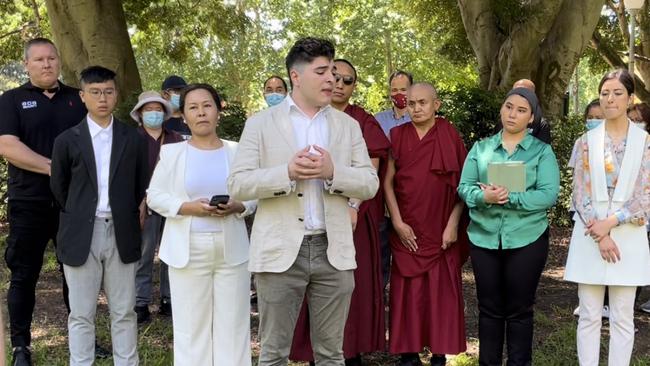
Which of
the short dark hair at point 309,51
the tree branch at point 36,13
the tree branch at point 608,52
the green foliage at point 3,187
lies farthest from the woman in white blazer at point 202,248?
the tree branch at point 608,52

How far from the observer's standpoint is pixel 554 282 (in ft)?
24.7

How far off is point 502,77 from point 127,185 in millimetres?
8253

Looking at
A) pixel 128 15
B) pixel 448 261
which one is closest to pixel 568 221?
pixel 448 261

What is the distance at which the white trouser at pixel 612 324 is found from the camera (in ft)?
13.9

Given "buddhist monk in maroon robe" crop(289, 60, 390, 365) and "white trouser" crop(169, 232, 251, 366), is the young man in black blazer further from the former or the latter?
"buddhist monk in maroon robe" crop(289, 60, 390, 365)

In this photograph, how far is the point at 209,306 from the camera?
3994 mm

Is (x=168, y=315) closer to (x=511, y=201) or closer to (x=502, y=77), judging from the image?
(x=511, y=201)

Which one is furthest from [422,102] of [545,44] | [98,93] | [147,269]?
[545,44]

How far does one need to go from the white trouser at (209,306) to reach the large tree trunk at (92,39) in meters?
6.63

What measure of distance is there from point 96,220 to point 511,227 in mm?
2631

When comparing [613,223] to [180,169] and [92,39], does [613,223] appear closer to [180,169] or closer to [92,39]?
[180,169]

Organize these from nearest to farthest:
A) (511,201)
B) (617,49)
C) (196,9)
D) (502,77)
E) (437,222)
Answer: (511,201), (437,222), (502,77), (196,9), (617,49)

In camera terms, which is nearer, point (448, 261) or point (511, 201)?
point (511, 201)

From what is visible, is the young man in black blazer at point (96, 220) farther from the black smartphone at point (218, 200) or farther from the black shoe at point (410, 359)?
the black shoe at point (410, 359)
